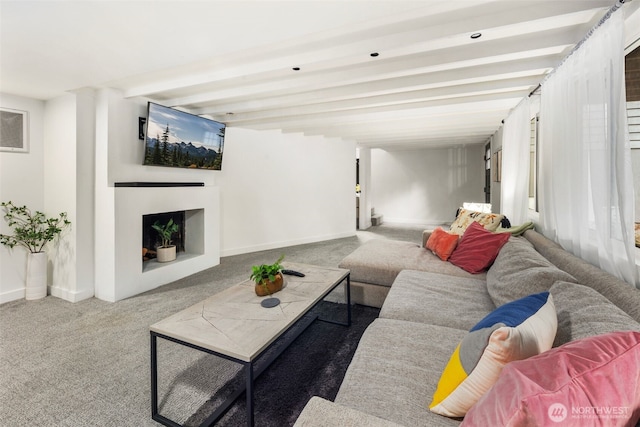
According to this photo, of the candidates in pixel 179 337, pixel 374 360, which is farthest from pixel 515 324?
pixel 179 337

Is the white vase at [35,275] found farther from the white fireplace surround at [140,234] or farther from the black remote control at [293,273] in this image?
the black remote control at [293,273]

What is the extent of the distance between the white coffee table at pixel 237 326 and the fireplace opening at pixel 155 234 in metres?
2.38

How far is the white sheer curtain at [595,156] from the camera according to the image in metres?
1.48

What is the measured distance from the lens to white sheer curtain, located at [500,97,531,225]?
3.29 m

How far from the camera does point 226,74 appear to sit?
2.58 metres

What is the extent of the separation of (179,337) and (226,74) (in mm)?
2172

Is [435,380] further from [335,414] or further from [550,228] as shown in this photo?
[550,228]

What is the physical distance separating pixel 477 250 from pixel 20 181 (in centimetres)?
449

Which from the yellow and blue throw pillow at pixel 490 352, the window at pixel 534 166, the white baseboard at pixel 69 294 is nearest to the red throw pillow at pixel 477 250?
the window at pixel 534 166

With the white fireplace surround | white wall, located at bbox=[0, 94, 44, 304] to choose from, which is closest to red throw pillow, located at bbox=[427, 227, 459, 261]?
the white fireplace surround

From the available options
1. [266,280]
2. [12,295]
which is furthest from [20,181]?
[266,280]

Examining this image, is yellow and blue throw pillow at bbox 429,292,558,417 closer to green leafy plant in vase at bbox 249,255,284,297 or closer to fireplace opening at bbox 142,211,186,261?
green leafy plant in vase at bbox 249,255,284,297

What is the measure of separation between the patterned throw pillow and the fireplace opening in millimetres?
3606

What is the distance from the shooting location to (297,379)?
1.77 m
